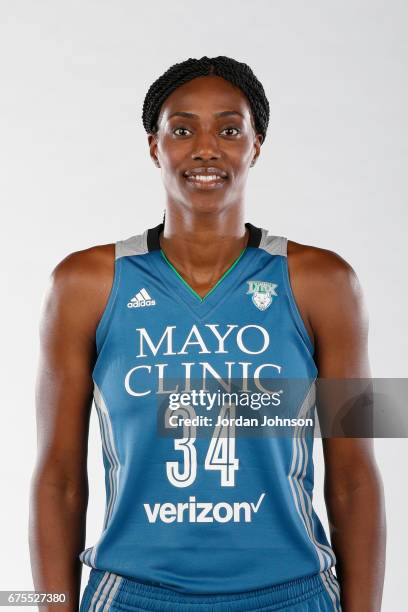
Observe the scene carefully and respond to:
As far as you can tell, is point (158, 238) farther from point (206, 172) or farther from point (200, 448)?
point (200, 448)

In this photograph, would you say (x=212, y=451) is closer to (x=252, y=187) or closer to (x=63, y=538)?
(x=63, y=538)

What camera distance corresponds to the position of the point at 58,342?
7.64 feet

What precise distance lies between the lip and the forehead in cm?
12

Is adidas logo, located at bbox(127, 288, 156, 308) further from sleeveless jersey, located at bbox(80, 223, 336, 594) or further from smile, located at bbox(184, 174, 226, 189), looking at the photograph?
smile, located at bbox(184, 174, 226, 189)

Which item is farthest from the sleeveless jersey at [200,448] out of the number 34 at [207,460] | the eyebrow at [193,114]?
the eyebrow at [193,114]

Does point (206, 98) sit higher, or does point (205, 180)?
point (206, 98)

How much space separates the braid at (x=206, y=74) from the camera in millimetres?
2354

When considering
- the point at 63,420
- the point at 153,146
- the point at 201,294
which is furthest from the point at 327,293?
the point at 63,420

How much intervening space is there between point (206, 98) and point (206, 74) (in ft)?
0.26

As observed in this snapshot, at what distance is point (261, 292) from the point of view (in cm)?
231

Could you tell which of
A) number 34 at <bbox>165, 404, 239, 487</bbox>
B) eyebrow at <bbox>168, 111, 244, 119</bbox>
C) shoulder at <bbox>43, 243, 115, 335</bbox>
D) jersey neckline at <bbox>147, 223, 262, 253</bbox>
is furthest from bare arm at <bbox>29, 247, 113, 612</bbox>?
eyebrow at <bbox>168, 111, 244, 119</bbox>

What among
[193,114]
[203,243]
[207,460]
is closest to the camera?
[207,460]

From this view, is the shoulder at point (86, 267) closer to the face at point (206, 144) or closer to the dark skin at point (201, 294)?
the dark skin at point (201, 294)

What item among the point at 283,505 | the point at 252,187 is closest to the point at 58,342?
the point at 283,505
